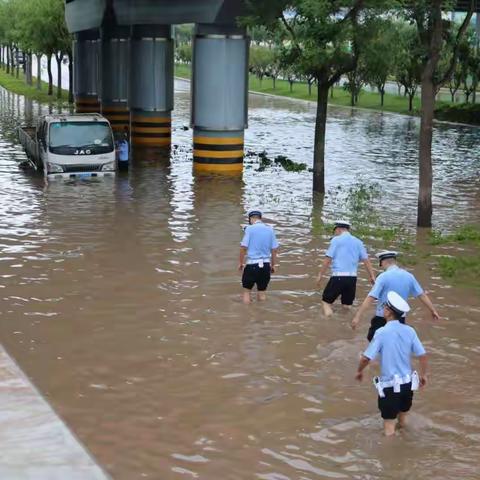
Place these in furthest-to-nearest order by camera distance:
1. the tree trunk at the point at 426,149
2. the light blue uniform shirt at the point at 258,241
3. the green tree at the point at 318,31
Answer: the green tree at the point at 318,31
the tree trunk at the point at 426,149
the light blue uniform shirt at the point at 258,241

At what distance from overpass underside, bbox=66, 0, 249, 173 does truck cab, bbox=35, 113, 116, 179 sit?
3598 mm

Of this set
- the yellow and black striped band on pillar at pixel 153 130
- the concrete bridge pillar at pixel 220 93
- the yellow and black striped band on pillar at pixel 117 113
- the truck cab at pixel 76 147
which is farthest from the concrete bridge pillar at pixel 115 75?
the truck cab at pixel 76 147

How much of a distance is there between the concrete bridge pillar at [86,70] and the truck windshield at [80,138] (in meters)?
23.2

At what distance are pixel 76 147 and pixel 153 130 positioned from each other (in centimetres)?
1067

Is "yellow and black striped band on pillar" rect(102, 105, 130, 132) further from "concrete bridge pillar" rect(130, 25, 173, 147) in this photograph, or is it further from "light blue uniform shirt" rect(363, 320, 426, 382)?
"light blue uniform shirt" rect(363, 320, 426, 382)

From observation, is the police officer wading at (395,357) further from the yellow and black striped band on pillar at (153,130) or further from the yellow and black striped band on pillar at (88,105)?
the yellow and black striped band on pillar at (88,105)

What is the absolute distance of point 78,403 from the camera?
9281 millimetres

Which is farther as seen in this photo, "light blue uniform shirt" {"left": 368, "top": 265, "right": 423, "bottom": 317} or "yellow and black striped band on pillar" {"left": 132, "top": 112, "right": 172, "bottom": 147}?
"yellow and black striped band on pillar" {"left": 132, "top": 112, "right": 172, "bottom": 147}

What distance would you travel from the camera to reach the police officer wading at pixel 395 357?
812cm

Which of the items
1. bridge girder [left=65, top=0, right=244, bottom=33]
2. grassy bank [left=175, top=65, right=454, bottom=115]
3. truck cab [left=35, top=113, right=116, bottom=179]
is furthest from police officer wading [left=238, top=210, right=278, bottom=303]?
grassy bank [left=175, top=65, right=454, bottom=115]

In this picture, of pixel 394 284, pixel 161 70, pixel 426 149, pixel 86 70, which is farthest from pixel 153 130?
pixel 394 284

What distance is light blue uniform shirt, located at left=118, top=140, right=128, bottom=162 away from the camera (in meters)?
27.7

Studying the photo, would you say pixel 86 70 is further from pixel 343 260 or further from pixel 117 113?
pixel 343 260

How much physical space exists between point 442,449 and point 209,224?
1177 cm
